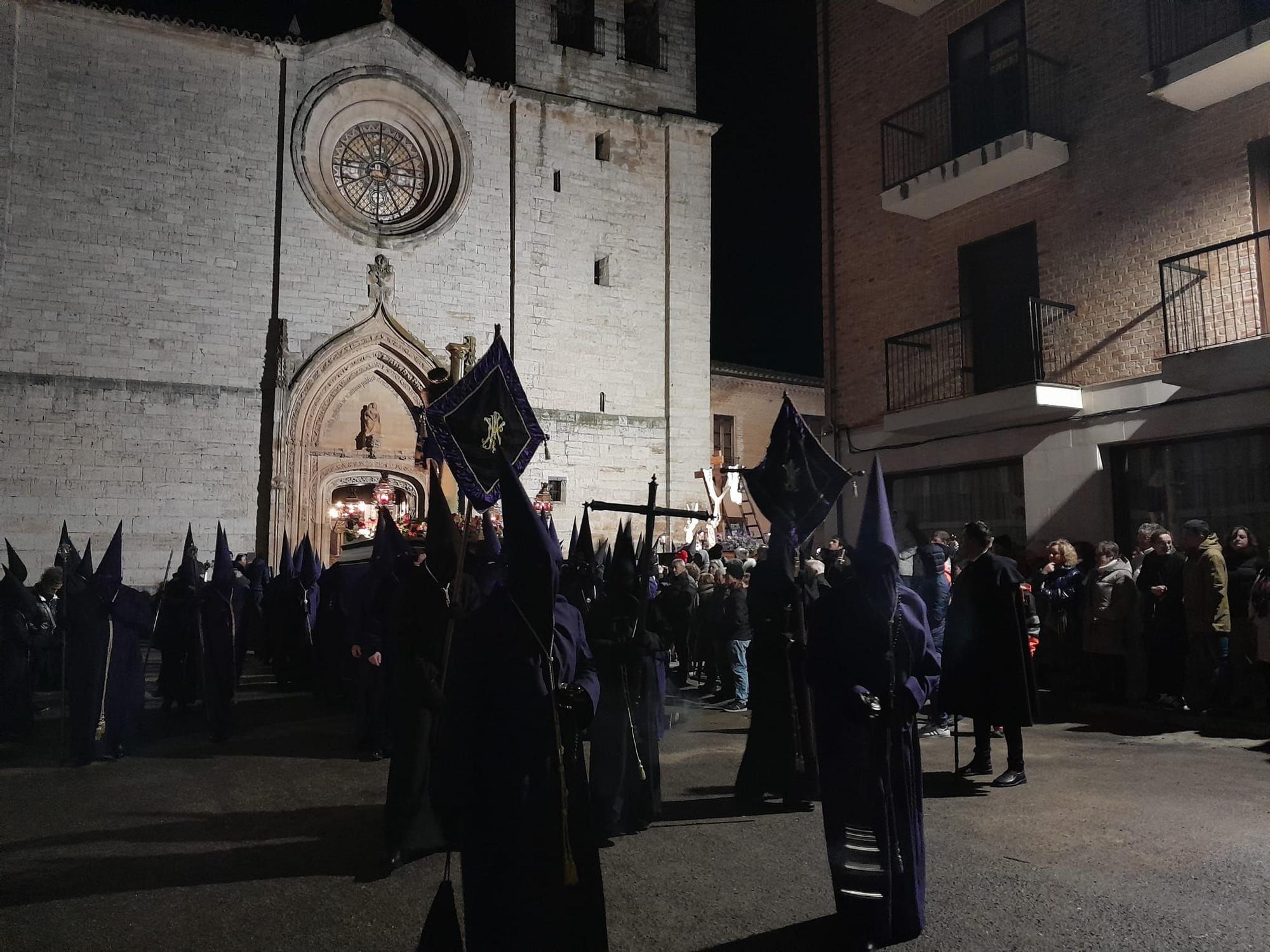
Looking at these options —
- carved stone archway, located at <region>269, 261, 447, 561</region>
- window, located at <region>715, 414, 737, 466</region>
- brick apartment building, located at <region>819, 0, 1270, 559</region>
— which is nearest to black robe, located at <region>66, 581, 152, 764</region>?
brick apartment building, located at <region>819, 0, 1270, 559</region>

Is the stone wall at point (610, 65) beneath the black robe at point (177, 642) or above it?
above

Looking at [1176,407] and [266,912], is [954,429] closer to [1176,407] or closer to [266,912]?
[1176,407]

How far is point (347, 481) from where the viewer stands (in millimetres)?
21531

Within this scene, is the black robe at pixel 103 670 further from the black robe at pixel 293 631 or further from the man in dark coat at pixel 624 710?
the man in dark coat at pixel 624 710

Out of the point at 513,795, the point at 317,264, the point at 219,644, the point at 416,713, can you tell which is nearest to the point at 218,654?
the point at 219,644

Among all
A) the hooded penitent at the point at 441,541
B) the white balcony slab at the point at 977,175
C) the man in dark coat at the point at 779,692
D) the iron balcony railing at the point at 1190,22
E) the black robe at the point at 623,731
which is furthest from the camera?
the white balcony slab at the point at 977,175

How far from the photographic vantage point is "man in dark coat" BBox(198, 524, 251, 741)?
8852 mm

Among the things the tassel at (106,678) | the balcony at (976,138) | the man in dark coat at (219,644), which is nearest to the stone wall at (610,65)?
the balcony at (976,138)

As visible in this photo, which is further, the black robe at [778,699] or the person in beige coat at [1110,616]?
the person in beige coat at [1110,616]

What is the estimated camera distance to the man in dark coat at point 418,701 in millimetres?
5055

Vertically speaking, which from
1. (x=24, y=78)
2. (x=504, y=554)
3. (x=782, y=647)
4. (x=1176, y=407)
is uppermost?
(x=24, y=78)

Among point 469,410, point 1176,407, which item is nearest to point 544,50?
point 1176,407

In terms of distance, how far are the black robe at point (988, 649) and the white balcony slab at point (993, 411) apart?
6.26m

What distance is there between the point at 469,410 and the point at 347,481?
1596 cm
